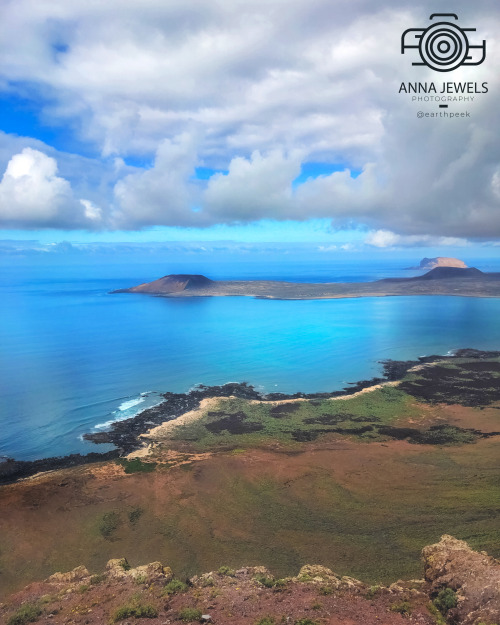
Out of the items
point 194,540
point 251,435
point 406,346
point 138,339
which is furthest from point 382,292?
point 194,540

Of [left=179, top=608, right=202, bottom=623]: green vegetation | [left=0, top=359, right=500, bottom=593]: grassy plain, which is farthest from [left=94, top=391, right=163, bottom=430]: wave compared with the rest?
[left=179, top=608, right=202, bottom=623]: green vegetation

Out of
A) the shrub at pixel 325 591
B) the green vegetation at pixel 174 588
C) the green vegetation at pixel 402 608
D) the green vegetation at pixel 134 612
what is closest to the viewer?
the green vegetation at pixel 134 612

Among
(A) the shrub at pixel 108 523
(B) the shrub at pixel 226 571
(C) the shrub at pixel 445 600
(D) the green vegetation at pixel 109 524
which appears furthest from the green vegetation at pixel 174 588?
(C) the shrub at pixel 445 600

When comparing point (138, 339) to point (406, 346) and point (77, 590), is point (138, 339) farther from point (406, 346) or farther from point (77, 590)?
point (77, 590)

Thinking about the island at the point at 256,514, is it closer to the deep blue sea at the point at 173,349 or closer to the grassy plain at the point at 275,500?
the grassy plain at the point at 275,500

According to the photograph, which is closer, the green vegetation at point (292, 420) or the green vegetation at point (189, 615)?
the green vegetation at point (189, 615)

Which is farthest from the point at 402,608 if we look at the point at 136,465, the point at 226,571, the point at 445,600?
the point at 136,465
